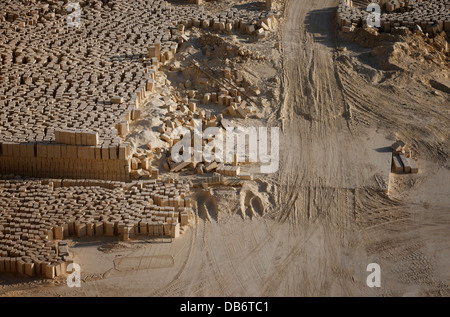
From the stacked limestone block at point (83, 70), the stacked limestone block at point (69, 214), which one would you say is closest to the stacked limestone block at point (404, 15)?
the stacked limestone block at point (83, 70)

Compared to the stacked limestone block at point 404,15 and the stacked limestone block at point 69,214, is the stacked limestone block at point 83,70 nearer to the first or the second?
the stacked limestone block at point 69,214

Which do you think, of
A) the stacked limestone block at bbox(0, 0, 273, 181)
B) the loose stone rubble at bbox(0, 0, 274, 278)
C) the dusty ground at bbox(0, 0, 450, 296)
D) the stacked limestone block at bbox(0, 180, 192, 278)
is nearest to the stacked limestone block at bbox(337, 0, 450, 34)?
the dusty ground at bbox(0, 0, 450, 296)

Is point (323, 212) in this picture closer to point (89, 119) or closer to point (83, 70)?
point (89, 119)

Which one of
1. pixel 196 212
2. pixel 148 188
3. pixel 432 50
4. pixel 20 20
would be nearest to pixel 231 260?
pixel 196 212

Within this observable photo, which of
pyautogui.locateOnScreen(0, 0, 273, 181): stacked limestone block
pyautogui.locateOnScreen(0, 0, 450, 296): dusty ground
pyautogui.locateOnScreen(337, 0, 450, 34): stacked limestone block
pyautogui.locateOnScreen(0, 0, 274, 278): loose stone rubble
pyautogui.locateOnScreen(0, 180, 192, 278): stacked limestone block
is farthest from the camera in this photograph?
pyautogui.locateOnScreen(337, 0, 450, 34): stacked limestone block

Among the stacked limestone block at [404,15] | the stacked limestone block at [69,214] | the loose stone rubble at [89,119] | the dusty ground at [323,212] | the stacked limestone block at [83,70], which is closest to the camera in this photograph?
the dusty ground at [323,212]

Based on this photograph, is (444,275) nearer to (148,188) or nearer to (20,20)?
(148,188)

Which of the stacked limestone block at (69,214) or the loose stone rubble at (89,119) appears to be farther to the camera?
the loose stone rubble at (89,119)

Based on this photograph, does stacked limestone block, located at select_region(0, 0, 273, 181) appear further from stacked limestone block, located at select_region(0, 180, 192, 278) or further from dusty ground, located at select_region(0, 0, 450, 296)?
dusty ground, located at select_region(0, 0, 450, 296)
